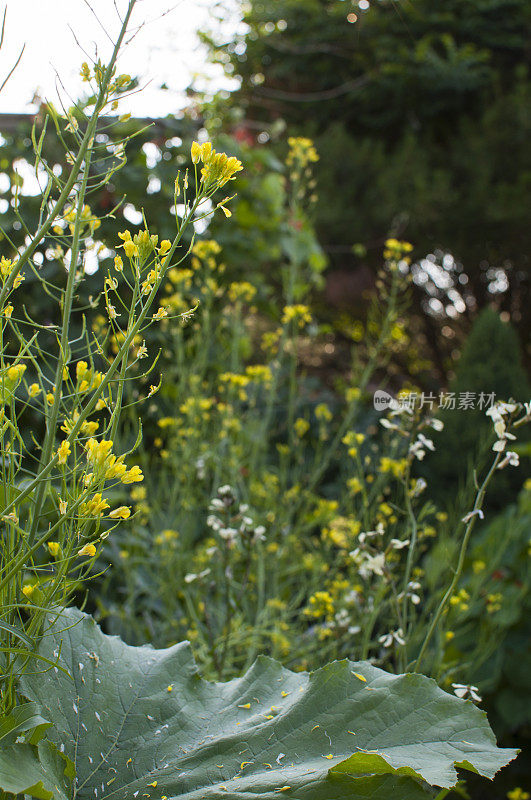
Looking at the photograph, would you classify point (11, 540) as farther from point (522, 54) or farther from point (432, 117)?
point (522, 54)

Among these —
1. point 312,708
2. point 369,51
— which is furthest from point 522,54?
point 312,708

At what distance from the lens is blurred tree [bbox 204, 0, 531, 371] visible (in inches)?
207

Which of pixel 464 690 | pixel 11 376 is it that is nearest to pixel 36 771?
pixel 11 376

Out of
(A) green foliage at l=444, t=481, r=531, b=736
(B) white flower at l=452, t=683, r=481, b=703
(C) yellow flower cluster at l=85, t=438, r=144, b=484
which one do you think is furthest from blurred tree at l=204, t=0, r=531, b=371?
(C) yellow flower cluster at l=85, t=438, r=144, b=484

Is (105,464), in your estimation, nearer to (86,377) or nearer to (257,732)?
(86,377)

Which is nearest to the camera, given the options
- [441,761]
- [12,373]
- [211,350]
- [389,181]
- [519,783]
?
[12,373]

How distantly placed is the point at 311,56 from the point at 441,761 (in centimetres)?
601

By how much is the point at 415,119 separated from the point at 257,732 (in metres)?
5.76

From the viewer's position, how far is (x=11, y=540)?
831mm

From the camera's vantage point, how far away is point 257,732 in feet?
3.27

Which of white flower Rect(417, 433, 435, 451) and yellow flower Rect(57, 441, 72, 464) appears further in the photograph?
white flower Rect(417, 433, 435, 451)

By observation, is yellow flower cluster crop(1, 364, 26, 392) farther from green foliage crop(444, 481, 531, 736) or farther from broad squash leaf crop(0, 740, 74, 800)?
green foliage crop(444, 481, 531, 736)

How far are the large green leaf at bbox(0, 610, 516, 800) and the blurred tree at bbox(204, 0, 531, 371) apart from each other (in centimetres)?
441

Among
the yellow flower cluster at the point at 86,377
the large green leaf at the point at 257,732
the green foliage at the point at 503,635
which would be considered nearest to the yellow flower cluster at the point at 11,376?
the yellow flower cluster at the point at 86,377
